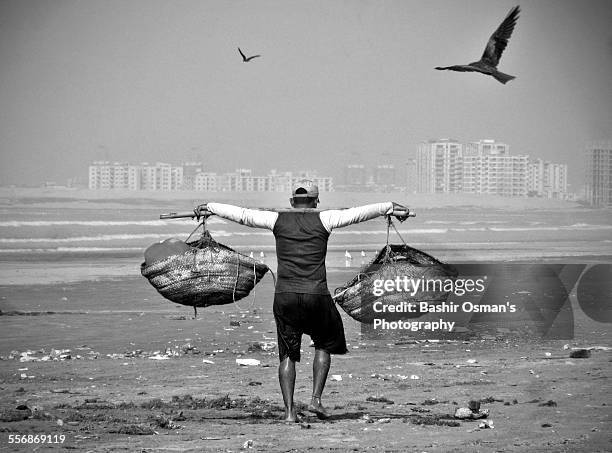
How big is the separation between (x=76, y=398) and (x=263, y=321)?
19.2ft

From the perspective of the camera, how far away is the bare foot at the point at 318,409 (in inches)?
283

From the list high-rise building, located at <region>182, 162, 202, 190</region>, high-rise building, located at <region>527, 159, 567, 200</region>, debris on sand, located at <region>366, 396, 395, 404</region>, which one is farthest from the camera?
high-rise building, located at <region>182, 162, 202, 190</region>

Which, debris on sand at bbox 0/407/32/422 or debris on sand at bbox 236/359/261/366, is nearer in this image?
debris on sand at bbox 0/407/32/422

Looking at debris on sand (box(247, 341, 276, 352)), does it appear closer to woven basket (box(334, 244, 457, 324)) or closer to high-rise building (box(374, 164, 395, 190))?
woven basket (box(334, 244, 457, 324))

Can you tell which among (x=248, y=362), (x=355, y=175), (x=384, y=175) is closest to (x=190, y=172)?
(x=355, y=175)

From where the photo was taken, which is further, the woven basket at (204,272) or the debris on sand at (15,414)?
the woven basket at (204,272)

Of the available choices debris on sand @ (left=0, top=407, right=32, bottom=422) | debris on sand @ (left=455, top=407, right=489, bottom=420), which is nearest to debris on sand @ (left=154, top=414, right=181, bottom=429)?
debris on sand @ (left=0, top=407, right=32, bottom=422)

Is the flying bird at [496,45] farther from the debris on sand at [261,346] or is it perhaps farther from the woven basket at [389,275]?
the woven basket at [389,275]

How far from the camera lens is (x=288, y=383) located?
714 cm

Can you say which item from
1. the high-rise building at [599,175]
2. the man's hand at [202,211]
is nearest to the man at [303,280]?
the man's hand at [202,211]

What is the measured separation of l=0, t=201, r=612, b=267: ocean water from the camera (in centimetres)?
3141

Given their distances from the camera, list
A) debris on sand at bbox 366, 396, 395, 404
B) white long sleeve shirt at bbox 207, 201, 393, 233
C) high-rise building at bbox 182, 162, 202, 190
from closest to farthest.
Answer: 1. white long sleeve shirt at bbox 207, 201, 393, 233
2. debris on sand at bbox 366, 396, 395, 404
3. high-rise building at bbox 182, 162, 202, 190

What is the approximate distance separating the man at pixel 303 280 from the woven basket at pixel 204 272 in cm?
84

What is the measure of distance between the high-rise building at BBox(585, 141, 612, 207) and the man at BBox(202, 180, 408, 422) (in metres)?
99.7
